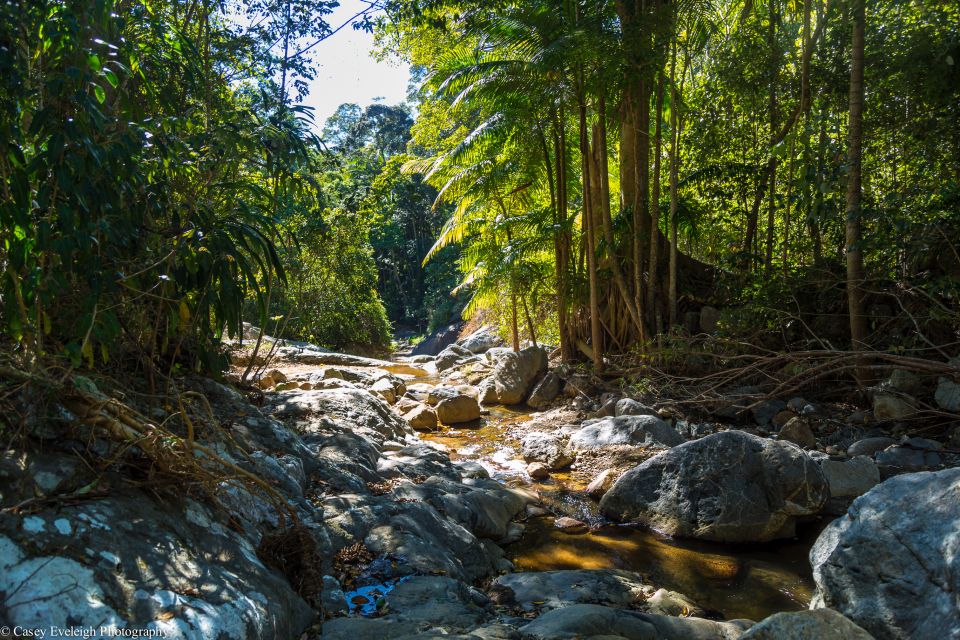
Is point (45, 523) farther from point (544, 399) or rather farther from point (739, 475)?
point (544, 399)

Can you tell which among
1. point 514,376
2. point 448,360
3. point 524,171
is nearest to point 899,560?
point 514,376

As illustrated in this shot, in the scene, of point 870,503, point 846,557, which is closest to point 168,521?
point 846,557

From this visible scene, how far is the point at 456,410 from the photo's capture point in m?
10.3

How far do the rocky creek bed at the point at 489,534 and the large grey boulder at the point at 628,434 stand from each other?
2 centimetres

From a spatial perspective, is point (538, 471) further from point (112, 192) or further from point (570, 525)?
point (112, 192)

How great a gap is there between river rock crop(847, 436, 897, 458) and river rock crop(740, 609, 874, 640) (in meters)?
4.78

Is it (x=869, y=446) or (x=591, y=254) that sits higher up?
(x=591, y=254)

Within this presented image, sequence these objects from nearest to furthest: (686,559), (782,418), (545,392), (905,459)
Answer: (686,559), (905,459), (782,418), (545,392)

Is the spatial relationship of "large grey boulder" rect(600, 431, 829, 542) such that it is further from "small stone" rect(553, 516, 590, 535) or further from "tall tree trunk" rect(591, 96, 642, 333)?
"tall tree trunk" rect(591, 96, 642, 333)

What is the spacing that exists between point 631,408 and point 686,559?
12.2 feet

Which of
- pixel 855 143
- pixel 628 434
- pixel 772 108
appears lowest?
pixel 628 434

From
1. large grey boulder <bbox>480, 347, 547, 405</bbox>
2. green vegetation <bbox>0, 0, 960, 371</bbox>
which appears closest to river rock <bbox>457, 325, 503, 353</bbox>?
green vegetation <bbox>0, 0, 960, 371</bbox>

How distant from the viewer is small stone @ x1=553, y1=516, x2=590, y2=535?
5.82 m

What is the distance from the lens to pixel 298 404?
22.7 ft
